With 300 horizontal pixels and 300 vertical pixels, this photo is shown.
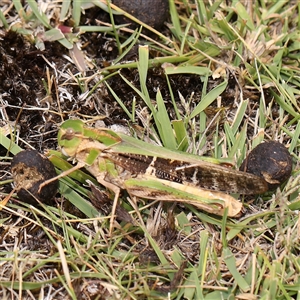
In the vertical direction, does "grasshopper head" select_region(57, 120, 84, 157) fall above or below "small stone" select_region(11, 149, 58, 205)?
above

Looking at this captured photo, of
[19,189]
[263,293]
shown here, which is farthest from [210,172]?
[19,189]

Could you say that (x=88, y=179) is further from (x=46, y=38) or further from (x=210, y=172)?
(x=46, y=38)

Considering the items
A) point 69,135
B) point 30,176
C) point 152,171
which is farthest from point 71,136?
point 152,171

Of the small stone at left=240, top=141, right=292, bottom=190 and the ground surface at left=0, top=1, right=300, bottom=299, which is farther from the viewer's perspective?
the small stone at left=240, top=141, right=292, bottom=190

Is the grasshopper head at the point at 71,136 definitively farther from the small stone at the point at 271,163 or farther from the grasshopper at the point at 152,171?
the small stone at the point at 271,163

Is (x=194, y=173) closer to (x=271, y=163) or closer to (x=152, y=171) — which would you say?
(x=152, y=171)

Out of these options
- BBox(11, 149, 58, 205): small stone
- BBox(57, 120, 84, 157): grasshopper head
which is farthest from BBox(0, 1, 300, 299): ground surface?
BBox(57, 120, 84, 157): grasshopper head

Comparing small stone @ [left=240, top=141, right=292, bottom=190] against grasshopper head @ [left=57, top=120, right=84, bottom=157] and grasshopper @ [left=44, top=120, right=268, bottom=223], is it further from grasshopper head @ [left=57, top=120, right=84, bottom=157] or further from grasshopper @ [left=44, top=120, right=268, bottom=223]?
grasshopper head @ [left=57, top=120, right=84, bottom=157]
